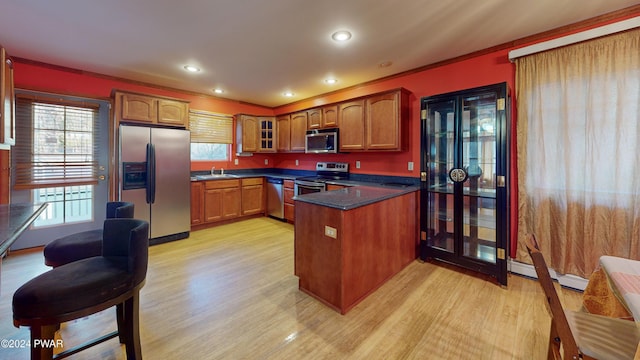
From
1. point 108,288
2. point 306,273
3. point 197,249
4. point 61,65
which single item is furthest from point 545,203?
point 61,65

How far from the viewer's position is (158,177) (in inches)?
150

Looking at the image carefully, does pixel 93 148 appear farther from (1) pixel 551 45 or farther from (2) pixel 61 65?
(1) pixel 551 45

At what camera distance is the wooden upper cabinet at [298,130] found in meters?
4.94

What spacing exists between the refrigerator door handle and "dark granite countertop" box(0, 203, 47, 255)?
184 centimetres

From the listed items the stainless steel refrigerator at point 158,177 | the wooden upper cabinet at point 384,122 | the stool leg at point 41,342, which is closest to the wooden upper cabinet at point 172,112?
the stainless steel refrigerator at point 158,177

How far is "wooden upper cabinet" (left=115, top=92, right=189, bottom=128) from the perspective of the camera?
3.62 m

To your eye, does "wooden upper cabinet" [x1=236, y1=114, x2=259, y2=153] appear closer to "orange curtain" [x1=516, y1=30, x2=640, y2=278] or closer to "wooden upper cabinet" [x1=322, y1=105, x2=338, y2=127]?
"wooden upper cabinet" [x1=322, y1=105, x2=338, y2=127]

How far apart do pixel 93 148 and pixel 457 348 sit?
5123 millimetres

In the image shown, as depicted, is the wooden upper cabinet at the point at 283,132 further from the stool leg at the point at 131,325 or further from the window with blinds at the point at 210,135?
the stool leg at the point at 131,325

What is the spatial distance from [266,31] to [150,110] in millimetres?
2467

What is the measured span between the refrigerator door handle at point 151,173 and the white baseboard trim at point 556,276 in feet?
15.8

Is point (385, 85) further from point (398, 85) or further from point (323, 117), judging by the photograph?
point (323, 117)

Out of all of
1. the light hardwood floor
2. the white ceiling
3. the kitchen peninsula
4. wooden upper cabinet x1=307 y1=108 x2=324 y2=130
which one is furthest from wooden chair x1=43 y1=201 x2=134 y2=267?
wooden upper cabinet x1=307 y1=108 x2=324 y2=130

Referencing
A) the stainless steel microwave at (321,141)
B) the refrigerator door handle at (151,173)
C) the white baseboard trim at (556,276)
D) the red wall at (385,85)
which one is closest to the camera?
the white baseboard trim at (556,276)
